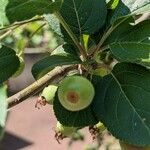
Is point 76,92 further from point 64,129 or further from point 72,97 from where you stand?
point 64,129

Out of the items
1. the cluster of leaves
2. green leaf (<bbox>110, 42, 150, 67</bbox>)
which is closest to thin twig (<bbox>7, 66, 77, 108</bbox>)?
the cluster of leaves

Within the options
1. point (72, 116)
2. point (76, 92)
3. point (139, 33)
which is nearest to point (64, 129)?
point (72, 116)

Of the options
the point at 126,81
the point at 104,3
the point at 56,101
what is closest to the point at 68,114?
the point at 56,101

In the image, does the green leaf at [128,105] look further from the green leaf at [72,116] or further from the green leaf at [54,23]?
the green leaf at [54,23]

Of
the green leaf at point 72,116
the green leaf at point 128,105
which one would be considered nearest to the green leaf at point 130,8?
the green leaf at point 128,105

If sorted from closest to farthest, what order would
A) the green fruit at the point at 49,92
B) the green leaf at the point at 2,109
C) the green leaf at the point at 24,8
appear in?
1. the green leaf at the point at 2,109
2. the green leaf at the point at 24,8
3. the green fruit at the point at 49,92

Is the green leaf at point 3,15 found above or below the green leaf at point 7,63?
above

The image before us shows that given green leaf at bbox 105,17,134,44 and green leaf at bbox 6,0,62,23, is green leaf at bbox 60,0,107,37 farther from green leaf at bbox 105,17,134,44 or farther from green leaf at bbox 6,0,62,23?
green leaf at bbox 6,0,62,23
